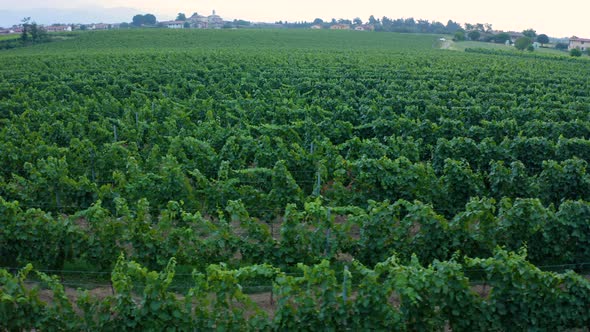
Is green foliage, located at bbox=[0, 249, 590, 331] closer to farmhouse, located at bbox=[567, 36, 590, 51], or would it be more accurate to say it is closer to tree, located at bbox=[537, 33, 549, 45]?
farmhouse, located at bbox=[567, 36, 590, 51]

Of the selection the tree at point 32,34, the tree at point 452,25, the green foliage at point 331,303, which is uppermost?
the tree at point 452,25

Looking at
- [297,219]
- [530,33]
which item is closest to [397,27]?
[530,33]

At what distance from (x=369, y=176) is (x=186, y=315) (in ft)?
18.5

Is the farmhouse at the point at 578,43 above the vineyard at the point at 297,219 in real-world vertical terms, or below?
above

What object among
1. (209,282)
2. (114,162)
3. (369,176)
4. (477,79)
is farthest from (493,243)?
(477,79)

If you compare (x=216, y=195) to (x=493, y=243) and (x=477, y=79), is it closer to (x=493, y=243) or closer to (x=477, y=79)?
(x=493, y=243)

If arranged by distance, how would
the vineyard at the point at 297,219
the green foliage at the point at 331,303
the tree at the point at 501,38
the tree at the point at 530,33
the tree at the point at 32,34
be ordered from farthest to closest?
the tree at the point at 530,33 < the tree at the point at 501,38 < the tree at the point at 32,34 < the vineyard at the point at 297,219 < the green foliage at the point at 331,303

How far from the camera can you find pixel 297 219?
9789 mm

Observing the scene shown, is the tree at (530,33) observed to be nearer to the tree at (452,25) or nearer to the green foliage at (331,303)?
the tree at (452,25)

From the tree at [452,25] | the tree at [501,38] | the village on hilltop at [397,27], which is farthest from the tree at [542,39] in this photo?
the tree at [452,25]

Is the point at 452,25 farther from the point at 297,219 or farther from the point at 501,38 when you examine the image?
the point at 297,219

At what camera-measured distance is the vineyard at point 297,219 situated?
749 cm

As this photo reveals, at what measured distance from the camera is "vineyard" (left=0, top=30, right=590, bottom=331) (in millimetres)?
7492

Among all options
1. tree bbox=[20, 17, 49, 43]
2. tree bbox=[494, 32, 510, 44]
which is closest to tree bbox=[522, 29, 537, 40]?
tree bbox=[494, 32, 510, 44]
